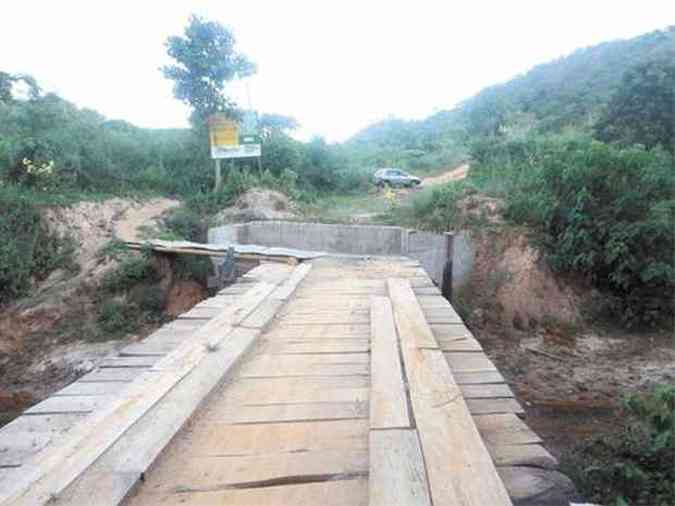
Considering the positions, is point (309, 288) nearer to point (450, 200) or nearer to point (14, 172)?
point (450, 200)

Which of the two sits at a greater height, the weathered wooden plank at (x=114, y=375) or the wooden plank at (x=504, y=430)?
the weathered wooden plank at (x=114, y=375)

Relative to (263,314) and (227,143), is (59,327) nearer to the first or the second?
(227,143)

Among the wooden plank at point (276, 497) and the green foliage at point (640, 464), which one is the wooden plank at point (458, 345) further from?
the green foliage at point (640, 464)

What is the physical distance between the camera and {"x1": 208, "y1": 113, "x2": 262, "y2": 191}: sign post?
50.3ft

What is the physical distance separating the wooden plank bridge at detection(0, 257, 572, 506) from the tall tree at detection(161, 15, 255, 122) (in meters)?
14.6

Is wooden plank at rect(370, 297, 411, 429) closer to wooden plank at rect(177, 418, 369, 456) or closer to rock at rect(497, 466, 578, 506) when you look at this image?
wooden plank at rect(177, 418, 369, 456)

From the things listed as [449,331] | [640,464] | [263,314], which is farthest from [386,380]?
[640,464]

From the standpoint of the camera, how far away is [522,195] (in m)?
10.8

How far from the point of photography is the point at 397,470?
1369 mm

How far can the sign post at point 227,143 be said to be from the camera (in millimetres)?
15344

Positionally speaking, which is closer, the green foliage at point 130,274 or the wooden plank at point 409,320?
the wooden plank at point 409,320

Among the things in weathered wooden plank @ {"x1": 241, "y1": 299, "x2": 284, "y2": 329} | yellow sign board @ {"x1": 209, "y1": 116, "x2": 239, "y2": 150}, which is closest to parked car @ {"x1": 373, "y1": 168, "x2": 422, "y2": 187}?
yellow sign board @ {"x1": 209, "y1": 116, "x2": 239, "y2": 150}

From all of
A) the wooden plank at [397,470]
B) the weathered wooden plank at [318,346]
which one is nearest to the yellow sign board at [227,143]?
the weathered wooden plank at [318,346]

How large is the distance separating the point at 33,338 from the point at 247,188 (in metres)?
7.24
